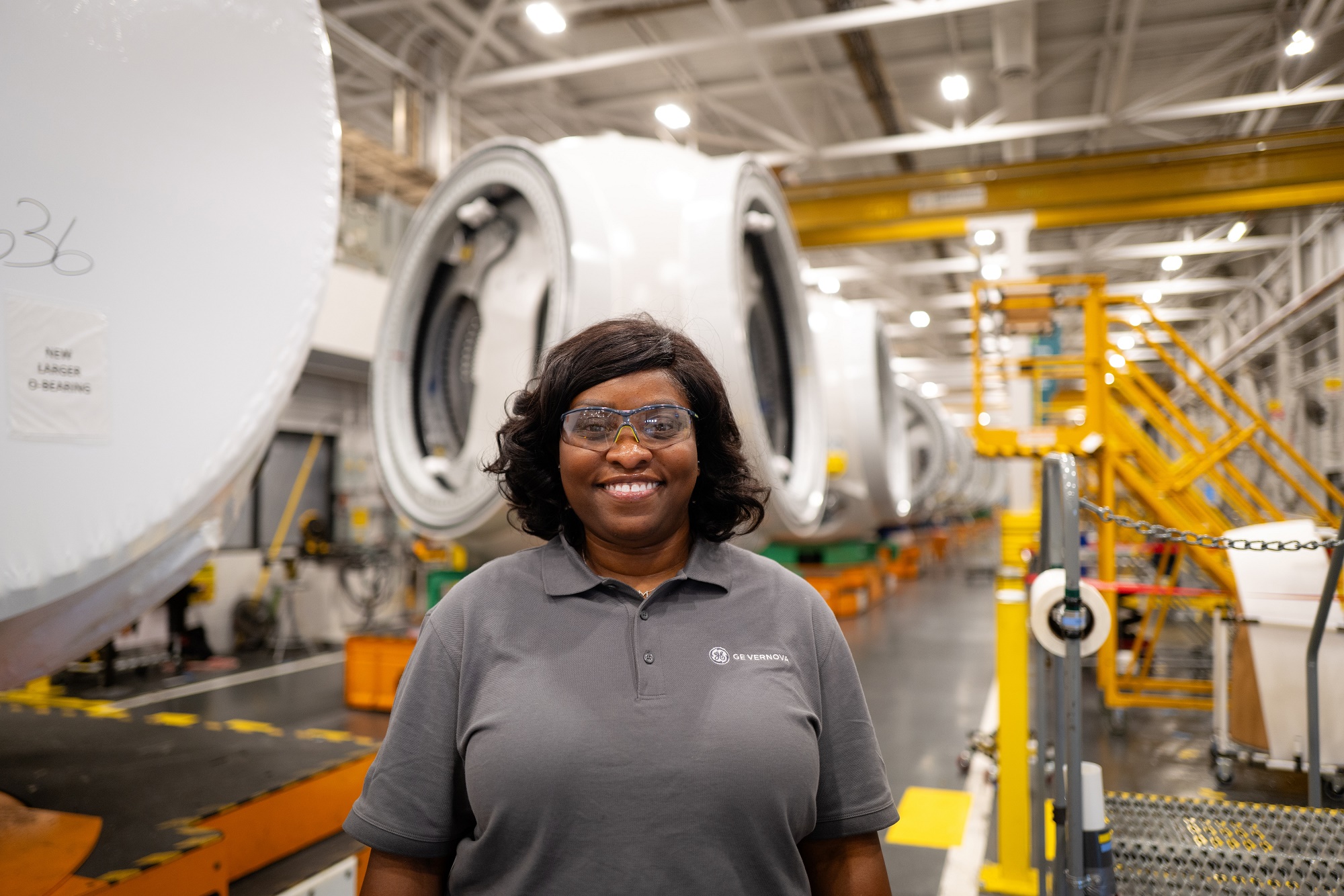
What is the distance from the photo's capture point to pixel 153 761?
3.03 metres

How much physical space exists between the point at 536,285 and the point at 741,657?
3112mm

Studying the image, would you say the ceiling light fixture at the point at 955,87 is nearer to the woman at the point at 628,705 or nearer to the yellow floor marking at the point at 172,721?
the yellow floor marking at the point at 172,721

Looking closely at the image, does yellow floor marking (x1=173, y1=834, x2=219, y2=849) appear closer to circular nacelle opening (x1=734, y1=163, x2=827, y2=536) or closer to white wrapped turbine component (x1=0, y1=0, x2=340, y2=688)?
white wrapped turbine component (x1=0, y1=0, x2=340, y2=688)

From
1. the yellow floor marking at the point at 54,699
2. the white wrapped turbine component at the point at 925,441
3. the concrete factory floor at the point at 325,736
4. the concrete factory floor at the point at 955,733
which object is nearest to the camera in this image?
the concrete factory floor at the point at 325,736

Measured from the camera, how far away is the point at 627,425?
4.91ft

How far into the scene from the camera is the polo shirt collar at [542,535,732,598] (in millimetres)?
1470

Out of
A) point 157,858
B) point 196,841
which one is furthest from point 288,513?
point 157,858

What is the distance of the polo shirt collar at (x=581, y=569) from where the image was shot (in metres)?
1.47

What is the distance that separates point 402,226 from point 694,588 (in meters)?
8.25

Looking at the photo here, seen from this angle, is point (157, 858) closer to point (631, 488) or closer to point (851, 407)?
point (631, 488)

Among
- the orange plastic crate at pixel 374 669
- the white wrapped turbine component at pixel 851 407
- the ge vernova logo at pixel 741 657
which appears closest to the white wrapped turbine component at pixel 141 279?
the ge vernova logo at pixel 741 657

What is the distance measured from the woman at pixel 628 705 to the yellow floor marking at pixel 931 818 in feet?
8.02

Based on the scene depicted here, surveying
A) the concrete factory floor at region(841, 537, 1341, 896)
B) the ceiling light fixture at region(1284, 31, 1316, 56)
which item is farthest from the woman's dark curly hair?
the ceiling light fixture at region(1284, 31, 1316, 56)

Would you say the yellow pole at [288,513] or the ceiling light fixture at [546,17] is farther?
the ceiling light fixture at [546,17]
